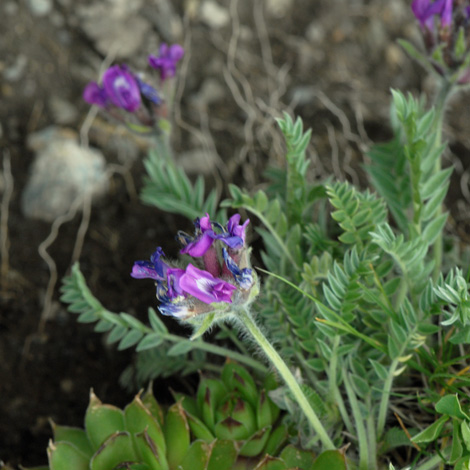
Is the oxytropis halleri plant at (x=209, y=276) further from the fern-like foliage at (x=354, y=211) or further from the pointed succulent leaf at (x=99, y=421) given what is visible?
the pointed succulent leaf at (x=99, y=421)

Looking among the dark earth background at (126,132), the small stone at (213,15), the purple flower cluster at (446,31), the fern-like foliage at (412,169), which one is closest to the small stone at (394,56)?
the dark earth background at (126,132)

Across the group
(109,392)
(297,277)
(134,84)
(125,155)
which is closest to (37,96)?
(125,155)

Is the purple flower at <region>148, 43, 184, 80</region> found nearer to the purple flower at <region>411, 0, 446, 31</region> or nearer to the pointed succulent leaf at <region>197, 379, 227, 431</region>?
the purple flower at <region>411, 0, 446, 31</region>

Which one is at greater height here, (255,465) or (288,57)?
(288,57)

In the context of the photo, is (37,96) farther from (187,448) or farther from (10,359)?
(187,448)

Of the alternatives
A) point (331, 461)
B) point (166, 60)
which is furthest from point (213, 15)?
point (331, 461)

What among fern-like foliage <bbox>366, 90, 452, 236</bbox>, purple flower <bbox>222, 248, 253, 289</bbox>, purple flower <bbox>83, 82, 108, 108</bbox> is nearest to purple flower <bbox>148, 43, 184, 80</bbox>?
purple flower <bbox>83, 82, 108, 108</bbox>

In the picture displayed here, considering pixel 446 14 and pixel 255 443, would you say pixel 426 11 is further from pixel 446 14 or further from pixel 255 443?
pixel 255 443

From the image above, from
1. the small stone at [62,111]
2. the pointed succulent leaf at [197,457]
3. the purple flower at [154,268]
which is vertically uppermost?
the purple flower at [154,268]
